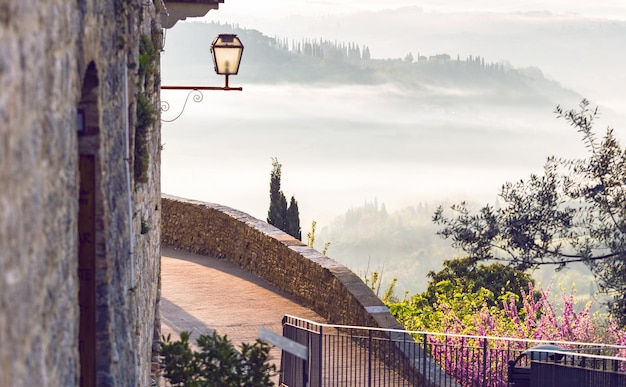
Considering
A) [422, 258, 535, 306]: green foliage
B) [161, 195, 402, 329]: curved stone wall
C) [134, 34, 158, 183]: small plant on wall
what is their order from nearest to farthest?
[134, 34, 158, 183]: small plant on wall → [161, 195, 402, 329]: curved stone wall → [422, 258, 535, 306]: green foliage

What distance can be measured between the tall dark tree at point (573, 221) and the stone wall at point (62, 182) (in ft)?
37.1

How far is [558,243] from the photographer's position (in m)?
18.1

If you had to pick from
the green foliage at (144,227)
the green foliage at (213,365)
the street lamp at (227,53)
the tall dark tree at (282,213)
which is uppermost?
the street lamp at (227,53)

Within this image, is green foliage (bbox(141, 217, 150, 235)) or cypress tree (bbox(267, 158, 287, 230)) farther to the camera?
cypress tree (bbox(267, 158, 287, 230))

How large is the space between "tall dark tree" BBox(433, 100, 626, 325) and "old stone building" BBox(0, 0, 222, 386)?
11.0m

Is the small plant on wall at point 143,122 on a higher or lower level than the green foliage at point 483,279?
higher

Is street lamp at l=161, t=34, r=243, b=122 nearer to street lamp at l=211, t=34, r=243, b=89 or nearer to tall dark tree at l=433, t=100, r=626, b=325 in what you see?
street lamp at l=211, t=34, r=243, b=89

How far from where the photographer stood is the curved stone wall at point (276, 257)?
14516 millimetres

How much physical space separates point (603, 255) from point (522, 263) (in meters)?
1.40

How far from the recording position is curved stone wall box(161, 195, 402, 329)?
1452cm

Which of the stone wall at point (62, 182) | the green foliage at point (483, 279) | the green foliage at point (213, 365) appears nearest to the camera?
the stone wall at point (62, 182)

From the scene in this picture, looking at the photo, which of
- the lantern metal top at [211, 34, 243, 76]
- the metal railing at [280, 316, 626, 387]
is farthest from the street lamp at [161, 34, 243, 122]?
the metal railing at [280, 316, 626, 387]

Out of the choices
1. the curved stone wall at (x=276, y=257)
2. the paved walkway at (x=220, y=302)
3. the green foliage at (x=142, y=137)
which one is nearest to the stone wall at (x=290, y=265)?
the curved stone wall at (x=276, y=257)

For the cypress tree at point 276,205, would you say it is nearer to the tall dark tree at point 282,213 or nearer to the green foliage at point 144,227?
the tall dark tree at point 282,213
